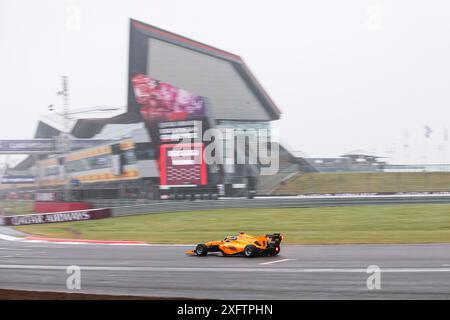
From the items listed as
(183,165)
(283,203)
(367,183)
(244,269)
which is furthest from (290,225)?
Answer: (367,183)

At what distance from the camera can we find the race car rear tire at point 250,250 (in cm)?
1340

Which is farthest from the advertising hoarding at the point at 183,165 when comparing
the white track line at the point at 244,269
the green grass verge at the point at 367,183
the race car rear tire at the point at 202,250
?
the white track line at the point at 244,269

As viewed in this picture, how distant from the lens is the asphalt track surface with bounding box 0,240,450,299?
334 inches

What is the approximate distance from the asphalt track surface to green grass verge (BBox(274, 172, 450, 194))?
2115cm

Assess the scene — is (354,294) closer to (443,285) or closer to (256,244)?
(443,285)

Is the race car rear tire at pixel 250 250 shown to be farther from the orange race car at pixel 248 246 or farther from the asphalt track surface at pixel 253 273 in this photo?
the asphalt track surface at pixel 253 273

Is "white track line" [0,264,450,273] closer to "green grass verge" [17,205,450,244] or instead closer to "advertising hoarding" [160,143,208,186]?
"green grass verge" [17,205,450,244]

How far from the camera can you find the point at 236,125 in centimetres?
4794

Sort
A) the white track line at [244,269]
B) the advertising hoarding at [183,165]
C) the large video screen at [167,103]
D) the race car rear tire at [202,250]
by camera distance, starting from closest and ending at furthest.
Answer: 1. the white track line at [244,269]
2. the race car rear tire at [202,250]
3. the advertising hoarding at [183,165]
4. the large video screen at [167,103]

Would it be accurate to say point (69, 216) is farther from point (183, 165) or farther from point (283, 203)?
point (283, 203)

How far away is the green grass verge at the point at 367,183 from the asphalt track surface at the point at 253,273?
833 inches

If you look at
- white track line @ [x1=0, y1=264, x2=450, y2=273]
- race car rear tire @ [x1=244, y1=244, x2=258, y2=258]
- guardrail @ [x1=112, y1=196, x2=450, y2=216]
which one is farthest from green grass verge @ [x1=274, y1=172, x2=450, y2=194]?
white track line @ [x1=0, y1=264, x2=450, y2=273]

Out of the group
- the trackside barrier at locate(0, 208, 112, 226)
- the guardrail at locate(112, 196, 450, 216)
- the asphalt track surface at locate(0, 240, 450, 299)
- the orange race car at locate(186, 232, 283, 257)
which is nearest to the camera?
the asphalt track surface at locate(0, 240, 450, 299)
